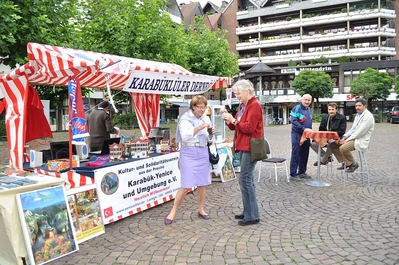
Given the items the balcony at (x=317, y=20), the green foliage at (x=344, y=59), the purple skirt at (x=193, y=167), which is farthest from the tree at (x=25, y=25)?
the balcony at (x=317, y=20)

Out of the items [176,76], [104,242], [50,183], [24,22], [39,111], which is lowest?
[104,242]

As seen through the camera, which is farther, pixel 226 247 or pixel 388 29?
pixel 388 29

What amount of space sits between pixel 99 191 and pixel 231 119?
6.55ft

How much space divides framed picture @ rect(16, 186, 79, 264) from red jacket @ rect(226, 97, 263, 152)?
7.31 ft

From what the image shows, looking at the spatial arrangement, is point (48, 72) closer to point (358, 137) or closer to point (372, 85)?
point (358, 137)

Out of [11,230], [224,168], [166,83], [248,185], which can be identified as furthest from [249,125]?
[224,168]

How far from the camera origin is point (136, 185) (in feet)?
16.8

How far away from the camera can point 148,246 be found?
392 centimetres

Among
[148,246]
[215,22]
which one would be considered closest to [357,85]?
[215,22]

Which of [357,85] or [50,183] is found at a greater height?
[357,85]

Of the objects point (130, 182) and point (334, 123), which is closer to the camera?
point (130, 182)

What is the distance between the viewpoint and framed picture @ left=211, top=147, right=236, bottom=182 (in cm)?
721

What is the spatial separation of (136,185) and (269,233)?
2.09 m

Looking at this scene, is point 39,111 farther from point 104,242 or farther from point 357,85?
point 357,85
